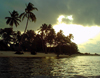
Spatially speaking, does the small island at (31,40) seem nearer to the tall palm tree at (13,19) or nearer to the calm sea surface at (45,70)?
the tall palm tree at (13,19)

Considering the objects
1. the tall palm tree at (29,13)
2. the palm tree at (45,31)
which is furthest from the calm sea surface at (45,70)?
the palm tree at (45,31)

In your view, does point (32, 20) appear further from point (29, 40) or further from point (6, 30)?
point (29, 40)

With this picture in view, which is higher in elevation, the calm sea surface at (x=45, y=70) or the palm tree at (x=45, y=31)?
the palm tree at (x=45, y=31)

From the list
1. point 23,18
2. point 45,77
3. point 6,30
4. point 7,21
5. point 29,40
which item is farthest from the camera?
point 29,40

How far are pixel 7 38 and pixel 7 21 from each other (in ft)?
44.3

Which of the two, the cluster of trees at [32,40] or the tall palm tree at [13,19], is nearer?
the tall palm tree at [13,19]

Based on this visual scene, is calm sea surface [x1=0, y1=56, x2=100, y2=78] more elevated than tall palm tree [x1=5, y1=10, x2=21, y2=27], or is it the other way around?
tall palm tree [x1=5, y1=10, x2=21, y2=27]

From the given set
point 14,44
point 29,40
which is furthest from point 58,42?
point 14,44

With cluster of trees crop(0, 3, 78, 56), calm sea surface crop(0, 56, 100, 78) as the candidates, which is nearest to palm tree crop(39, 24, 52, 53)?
cluster of trees crop(0, 3, 78, 56)

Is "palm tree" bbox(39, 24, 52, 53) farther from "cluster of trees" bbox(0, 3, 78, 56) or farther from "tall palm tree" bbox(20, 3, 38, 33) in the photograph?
"tall palm tree" bbox(20, 3, 38, 33)

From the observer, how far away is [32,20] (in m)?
40.7

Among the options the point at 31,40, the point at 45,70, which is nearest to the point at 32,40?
the point at 31,40

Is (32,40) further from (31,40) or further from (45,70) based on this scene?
(45,70)

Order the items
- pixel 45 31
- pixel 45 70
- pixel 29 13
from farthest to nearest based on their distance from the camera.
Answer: pixel 45 31
pixel 29 13
pixel 45 70
